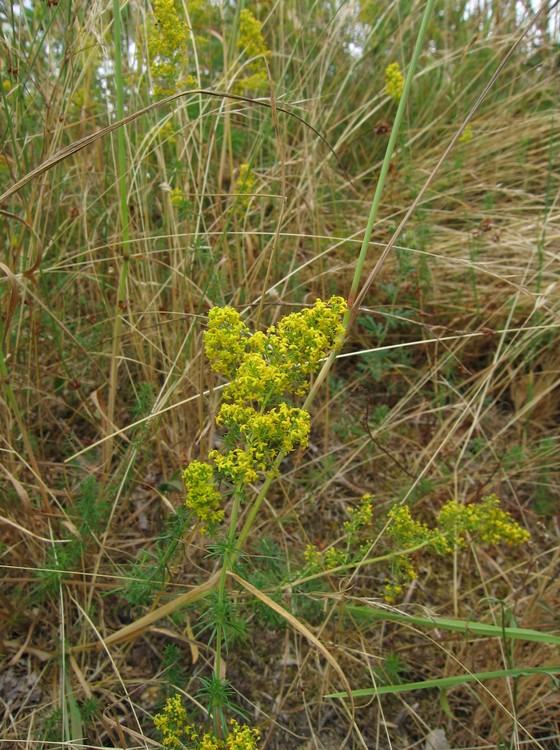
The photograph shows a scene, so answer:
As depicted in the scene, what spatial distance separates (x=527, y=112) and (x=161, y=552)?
2913mm

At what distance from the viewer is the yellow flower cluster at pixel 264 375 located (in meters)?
1.19

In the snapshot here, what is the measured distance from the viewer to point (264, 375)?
1.19m

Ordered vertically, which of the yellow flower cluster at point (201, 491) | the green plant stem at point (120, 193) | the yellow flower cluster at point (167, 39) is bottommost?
the yellow flower cluster at point (201, 491)

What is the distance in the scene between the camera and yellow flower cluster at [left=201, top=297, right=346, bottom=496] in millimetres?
1190

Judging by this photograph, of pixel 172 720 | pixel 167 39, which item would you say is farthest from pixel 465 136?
pixel 172 720

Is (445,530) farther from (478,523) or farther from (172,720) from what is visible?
(172,720)

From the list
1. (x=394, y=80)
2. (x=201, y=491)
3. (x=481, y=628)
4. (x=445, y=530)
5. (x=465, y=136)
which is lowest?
(x=481, y=628)

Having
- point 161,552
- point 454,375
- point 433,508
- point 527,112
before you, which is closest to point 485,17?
point 527,112

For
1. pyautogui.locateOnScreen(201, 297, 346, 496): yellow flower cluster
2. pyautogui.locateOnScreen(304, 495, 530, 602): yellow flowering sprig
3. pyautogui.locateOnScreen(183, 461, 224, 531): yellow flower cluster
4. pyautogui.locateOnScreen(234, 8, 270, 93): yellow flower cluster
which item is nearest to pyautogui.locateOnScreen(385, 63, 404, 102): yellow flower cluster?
pyautogui.locateOnScreen(234, 8, 270, 93): yellow flower cluster

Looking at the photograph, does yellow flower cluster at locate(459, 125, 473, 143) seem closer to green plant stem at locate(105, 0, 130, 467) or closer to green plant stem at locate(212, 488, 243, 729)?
green plant stem at locate(105, 0, 130, 467)

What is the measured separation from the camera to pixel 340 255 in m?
2.58

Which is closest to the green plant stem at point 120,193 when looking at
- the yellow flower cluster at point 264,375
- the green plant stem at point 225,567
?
the yellow flower cluster at point 264,375

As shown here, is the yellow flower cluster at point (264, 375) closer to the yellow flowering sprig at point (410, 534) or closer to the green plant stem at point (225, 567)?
the green plant stem at point (225, 567)

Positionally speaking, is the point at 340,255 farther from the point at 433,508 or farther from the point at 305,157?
the point at 433,508
